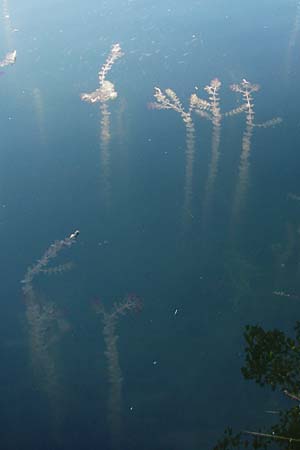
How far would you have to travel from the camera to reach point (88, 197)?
2186 mm

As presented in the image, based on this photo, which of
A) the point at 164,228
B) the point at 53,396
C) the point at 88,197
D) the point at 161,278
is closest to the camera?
the point at 53,396

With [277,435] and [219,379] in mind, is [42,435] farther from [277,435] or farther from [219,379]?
[277,435]

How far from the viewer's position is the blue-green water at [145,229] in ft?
5.18

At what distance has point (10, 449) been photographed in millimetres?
1503

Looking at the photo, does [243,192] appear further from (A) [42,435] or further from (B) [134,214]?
(A) [42,435]

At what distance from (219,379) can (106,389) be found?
0.33 metres

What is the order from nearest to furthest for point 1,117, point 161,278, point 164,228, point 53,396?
point 53,396
point 161,278
point 164,228
point 1,117

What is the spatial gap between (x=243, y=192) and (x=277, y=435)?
1006mm

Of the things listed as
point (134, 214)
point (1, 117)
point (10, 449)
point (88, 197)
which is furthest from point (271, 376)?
point (1, 117)

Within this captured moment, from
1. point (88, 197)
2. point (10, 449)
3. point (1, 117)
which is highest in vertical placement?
point (1, 117)

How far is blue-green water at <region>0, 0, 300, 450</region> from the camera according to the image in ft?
5.18

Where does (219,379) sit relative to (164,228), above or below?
below

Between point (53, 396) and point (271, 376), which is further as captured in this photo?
point (53, 396)

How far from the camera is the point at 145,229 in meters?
2.04
